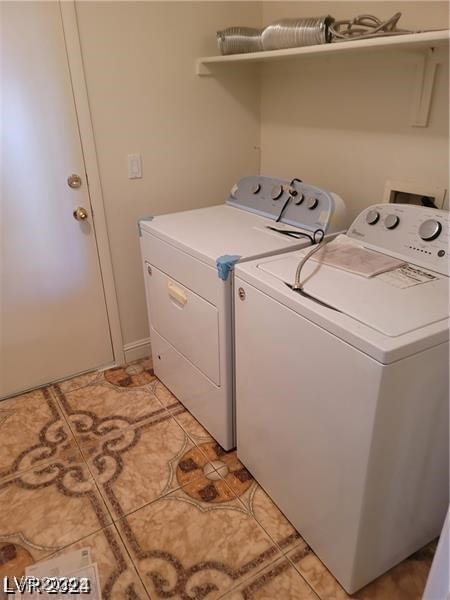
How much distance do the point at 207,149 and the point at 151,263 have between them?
0.74 metres

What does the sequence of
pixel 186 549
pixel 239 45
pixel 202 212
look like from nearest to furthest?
pixel 186 549 < pixel 239 45 < pixel 202 212

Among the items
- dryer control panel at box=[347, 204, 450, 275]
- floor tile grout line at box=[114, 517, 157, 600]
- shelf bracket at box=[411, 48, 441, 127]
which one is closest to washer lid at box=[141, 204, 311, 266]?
dryer control panel at box=[347, 204, 450, 275]

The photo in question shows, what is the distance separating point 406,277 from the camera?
1.25 m

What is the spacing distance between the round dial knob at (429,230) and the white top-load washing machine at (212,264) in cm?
36

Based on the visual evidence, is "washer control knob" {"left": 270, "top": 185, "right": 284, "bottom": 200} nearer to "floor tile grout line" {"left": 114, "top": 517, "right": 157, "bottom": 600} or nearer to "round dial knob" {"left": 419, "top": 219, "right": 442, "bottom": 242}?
"round dial knob" {"left": 419, "top": 219, "right": 442, "bottom": 242}

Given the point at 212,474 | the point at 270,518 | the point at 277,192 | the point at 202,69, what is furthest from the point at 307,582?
the point at 202,69

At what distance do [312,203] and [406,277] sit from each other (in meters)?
0.58

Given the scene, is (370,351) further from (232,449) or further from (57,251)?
(57,251)

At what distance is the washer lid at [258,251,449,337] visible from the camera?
103cm

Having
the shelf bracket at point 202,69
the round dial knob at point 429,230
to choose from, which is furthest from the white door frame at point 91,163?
the round dial knob at point 429,230

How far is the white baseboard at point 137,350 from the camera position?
241 centimetres

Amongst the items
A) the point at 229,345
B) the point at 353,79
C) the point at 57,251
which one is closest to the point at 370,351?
the point at 229,345

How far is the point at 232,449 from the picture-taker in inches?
70.7

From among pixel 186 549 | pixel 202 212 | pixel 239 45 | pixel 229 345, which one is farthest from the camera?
pixel 202 212
